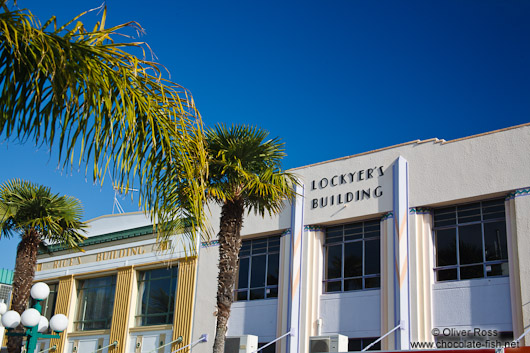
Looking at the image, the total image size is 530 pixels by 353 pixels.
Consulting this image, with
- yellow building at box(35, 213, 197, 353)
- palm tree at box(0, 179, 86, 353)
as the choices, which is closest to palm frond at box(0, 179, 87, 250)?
palm tree at box(0, 179, 86, 353)

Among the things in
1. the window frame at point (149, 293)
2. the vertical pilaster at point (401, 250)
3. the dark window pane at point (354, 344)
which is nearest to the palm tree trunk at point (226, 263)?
the dark window pane at point (354, 344)

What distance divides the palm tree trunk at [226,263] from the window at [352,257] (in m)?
5.07

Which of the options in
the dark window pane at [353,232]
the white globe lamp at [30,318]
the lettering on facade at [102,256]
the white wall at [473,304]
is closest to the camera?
the white globe lamp at [30,318]

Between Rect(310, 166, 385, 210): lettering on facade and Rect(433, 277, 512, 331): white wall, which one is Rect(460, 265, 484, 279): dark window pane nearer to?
Rect(433, 277, 512, 331): white wall

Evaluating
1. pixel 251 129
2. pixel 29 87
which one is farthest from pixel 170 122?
pixel 251 129

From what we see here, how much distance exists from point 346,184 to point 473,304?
5.77 metres

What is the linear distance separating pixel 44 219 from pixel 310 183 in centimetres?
905

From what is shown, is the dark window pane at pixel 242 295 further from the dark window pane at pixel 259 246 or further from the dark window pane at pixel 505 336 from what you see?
the dark window pane at pixel 505 336

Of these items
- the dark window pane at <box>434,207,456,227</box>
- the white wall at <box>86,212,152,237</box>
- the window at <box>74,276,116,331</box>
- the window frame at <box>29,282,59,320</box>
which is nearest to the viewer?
the dark window pane at <box>434,207,456,227</box>

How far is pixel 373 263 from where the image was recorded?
2086cm

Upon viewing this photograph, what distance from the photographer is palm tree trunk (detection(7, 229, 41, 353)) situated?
829 inches

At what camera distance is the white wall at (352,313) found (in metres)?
20.1

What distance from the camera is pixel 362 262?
2111cm

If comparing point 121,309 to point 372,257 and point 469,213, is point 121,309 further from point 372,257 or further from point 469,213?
point 469,213
